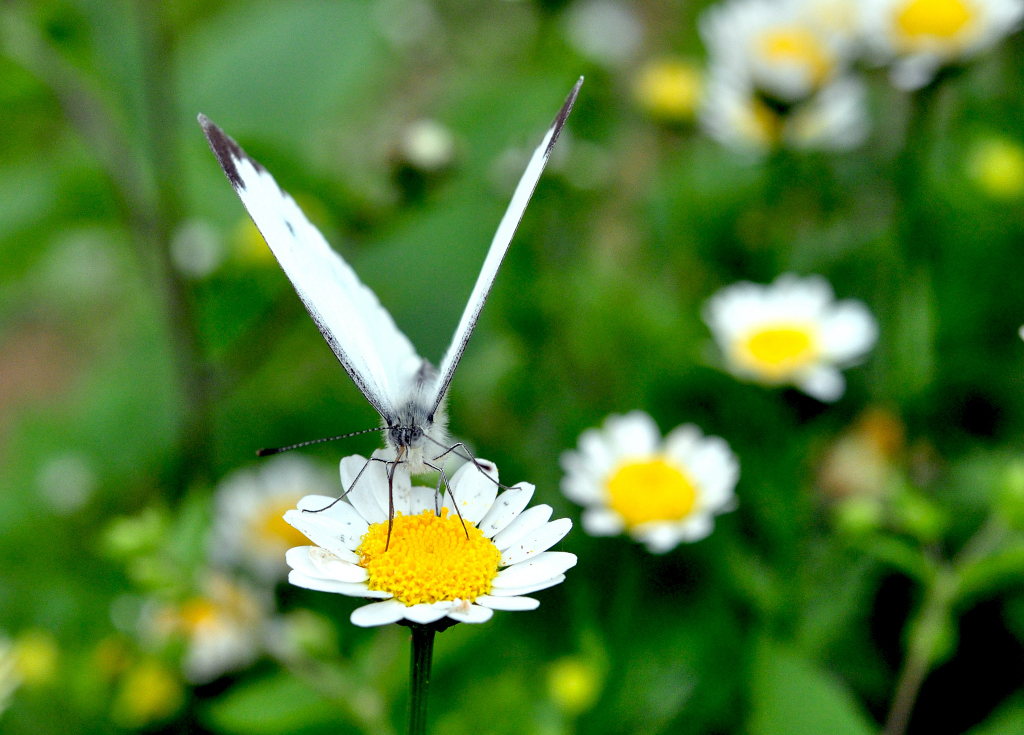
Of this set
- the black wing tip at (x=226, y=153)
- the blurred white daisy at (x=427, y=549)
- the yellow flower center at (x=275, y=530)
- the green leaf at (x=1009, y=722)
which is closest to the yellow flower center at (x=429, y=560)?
the blurred white daisy at (x=427, y=549)

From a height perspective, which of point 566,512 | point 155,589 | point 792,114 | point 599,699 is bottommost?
point 599,699

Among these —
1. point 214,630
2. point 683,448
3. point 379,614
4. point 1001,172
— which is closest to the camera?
point 379,614

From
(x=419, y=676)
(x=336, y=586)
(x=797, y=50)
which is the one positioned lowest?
(x=419, y=676)

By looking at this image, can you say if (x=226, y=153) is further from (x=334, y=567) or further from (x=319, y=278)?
(x=334, y=567)

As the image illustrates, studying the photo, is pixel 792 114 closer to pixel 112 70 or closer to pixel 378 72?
pixel 112 70

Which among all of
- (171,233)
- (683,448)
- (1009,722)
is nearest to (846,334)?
(683,448)

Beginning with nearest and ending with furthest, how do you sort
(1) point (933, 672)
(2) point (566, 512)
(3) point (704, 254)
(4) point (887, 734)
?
(4) point (887, 734), (1) point (933, 672), (2) point (566, 512), (3) point (704, 254)

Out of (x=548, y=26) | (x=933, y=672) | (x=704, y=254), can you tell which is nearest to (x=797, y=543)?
(x=933, y=672)

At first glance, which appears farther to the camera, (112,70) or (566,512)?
(112,70)
